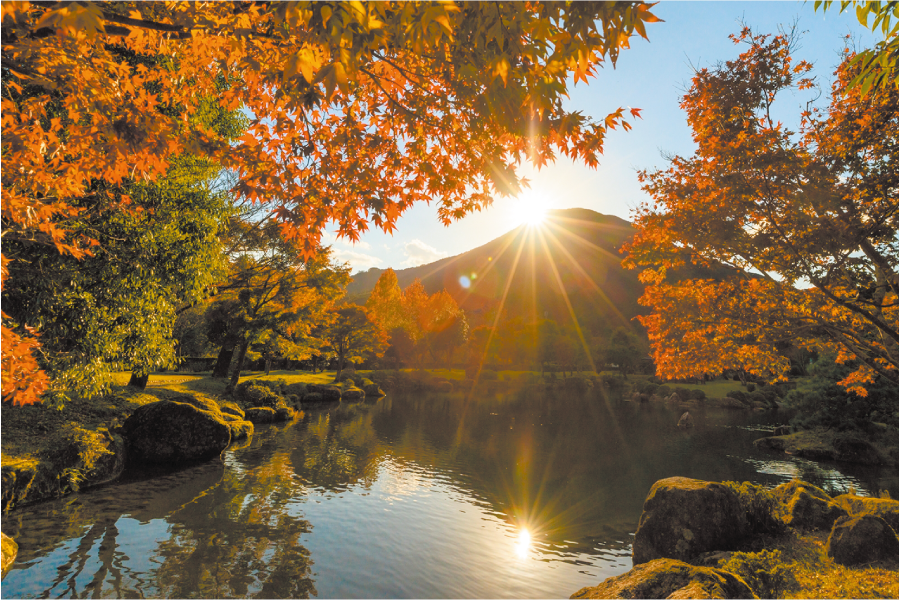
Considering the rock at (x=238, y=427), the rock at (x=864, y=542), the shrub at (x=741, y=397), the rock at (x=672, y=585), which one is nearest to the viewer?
the rock at (x=672, y=585)

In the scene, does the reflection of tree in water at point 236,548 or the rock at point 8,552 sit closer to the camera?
the rock at point 8,552

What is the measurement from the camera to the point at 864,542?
709cm

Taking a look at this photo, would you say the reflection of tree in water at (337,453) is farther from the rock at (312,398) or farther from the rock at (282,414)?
the rock at (312,398)

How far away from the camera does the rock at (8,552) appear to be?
7169 millimetres

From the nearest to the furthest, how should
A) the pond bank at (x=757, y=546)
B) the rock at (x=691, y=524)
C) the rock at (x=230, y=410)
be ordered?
the pond bank at (x=757, y=546), the rock at (x=691, y=524), the rock at (x=230, y=410)

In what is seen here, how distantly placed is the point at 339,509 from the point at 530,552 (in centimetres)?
525

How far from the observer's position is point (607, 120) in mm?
5875

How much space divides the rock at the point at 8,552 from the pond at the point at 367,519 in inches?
6.4

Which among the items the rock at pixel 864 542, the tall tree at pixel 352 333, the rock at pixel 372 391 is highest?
the tall tree at pixel 352 333

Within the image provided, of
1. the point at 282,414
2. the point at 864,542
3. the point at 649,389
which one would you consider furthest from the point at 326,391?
the point at 649,389

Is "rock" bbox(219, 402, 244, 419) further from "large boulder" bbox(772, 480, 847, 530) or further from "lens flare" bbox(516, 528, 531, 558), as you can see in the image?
"large boulder" bbox(772, 480, 847, 530)

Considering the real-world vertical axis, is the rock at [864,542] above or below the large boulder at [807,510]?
above

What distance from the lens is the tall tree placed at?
4531cm

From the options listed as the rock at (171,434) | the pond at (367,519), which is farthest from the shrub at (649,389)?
the rock at (171,434)
